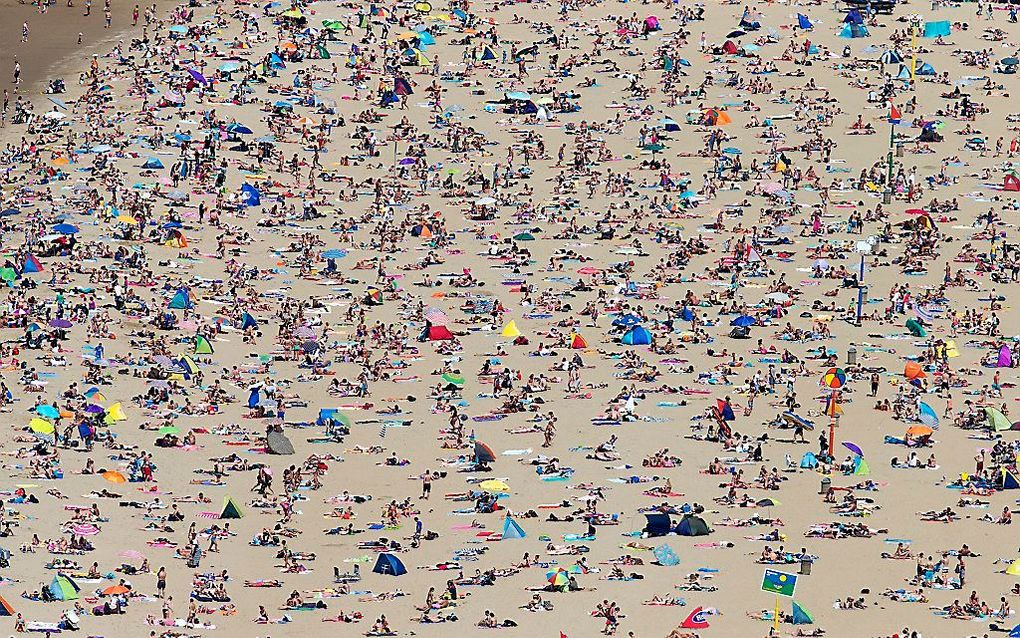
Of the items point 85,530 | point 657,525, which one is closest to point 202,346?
point 85,530

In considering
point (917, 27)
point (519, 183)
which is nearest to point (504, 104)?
point (519, 183)

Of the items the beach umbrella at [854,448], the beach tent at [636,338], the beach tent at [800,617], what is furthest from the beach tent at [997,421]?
the beach tent at [800,617]

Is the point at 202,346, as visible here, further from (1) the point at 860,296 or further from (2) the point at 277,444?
(1) the point at 860,296

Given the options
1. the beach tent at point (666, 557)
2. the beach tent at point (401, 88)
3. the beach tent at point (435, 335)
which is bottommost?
the beach tent at point (666, 557)

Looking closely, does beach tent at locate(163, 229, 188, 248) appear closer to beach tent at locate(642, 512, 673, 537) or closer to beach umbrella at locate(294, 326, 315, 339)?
beach umbrella at locate(294, 326, 315, 339)

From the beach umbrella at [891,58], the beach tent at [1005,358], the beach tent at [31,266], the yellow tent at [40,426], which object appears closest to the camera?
the yellow tent at [40,426]

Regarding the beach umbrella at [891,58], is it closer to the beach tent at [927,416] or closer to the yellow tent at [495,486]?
the beach tent at [927,416]

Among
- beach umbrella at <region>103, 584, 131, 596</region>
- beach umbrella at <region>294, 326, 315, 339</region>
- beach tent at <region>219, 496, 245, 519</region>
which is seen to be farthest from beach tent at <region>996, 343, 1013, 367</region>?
beach umbrella at <region>103, 584, 131, 596</region>
